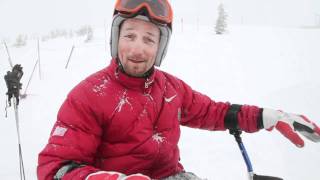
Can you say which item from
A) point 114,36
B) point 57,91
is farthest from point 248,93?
point 114,36

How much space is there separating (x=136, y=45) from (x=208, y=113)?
3.87ft

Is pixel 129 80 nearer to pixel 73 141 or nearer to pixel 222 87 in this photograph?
pixel 73 141

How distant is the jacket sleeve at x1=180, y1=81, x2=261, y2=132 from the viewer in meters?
3.15

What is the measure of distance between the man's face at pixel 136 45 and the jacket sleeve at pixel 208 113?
2.42ft

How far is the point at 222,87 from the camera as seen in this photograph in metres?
9.66

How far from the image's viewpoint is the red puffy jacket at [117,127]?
2.10 meters

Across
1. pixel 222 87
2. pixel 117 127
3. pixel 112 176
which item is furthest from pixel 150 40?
pixel 222 87

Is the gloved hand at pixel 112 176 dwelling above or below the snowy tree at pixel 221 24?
below

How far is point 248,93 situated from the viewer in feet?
29.2

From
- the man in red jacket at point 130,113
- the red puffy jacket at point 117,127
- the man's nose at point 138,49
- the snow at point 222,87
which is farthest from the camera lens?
the snow at point 222,87

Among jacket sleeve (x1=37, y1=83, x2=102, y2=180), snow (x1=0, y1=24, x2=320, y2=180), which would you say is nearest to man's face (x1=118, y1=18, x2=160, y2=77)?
jacket sleeve (x1=37, y1=83, x2=102, y2=180)

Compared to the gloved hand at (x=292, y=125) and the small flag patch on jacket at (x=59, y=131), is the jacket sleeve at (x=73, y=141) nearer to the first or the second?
the small flag patch on jacket at (x=59, y=131)

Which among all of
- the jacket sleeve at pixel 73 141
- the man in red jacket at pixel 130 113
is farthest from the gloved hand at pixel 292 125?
the jacket sleeve at pixel 73 141

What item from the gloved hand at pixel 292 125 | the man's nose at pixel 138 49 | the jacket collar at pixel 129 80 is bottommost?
the gloved hand at pixel 292 125
